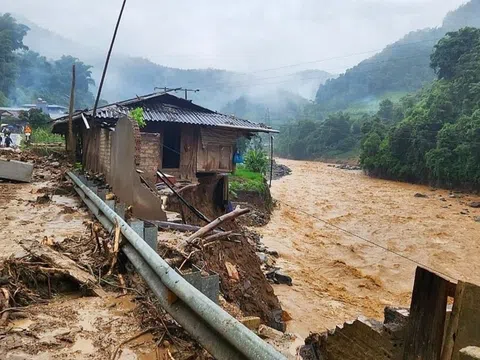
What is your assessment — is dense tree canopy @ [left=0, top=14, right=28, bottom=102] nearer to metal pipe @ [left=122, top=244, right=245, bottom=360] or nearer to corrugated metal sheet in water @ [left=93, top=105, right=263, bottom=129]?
corrugated metal sheet in water @ [left=93, top=105, right=263, bottom=129]

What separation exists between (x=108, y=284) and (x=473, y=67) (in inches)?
1571

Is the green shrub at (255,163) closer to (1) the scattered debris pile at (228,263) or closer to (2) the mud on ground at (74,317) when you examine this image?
(1) the scattered debris pile at (228,263)

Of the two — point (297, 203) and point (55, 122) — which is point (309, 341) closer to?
point (55, 122)

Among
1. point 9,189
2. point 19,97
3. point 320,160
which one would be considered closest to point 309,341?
point 9,189

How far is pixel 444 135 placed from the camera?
3150cm

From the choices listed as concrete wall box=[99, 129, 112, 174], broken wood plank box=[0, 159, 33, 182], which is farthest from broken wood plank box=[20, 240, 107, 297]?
broken wood plank box=[0, 159, 33, 182]

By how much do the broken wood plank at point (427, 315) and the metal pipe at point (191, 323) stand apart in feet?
4.08

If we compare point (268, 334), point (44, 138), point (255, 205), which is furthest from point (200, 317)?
point (44, 138)

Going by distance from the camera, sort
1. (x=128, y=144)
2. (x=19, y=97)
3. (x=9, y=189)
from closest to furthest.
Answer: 1. (x=128, y=144)
2. (x=9, y=189)
3. (x=19, y=97)

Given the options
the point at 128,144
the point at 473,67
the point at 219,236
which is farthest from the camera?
the point at 473,67

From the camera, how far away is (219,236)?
520 centimetres

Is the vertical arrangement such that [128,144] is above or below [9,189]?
above

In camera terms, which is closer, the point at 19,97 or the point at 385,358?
the point at 385,358

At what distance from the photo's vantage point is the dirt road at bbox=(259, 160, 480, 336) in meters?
11.6
